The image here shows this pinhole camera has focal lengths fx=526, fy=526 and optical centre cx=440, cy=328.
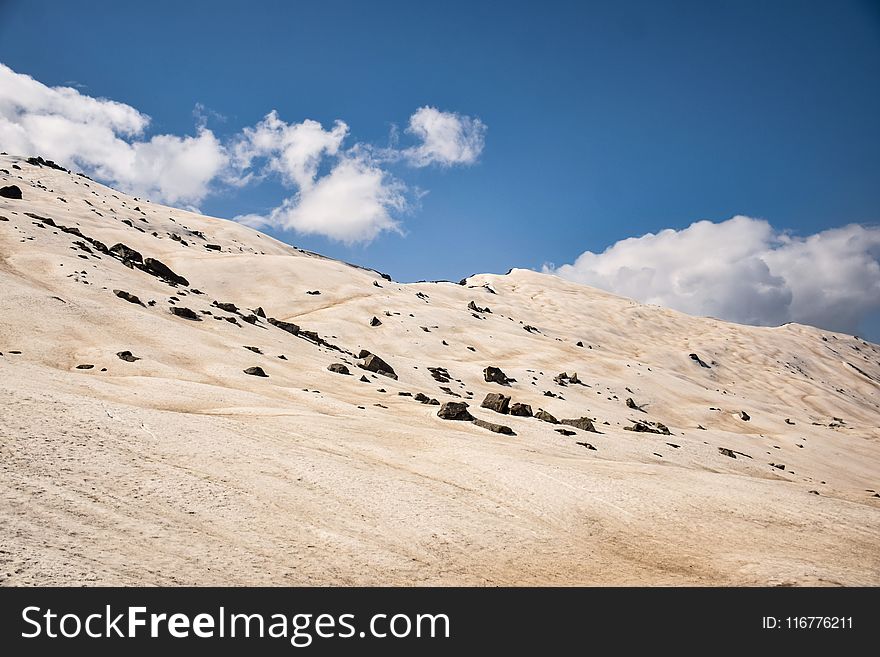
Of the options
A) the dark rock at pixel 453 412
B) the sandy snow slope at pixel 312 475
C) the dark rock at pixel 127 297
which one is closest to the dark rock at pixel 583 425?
the sandy snow slope at pixel 312 475

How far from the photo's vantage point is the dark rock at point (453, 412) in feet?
81.6

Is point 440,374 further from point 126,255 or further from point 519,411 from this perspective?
point 126,255

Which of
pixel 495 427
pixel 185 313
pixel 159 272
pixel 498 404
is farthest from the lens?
pixel 159 272

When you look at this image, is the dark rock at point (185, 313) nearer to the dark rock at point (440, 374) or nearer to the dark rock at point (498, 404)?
the dark rock at point (440, 374)

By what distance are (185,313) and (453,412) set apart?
2338 cm

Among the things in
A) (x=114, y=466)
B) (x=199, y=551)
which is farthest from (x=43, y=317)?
(x=199, y=551)

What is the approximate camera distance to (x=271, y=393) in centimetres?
2420

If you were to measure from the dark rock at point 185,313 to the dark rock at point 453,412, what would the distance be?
22.4m

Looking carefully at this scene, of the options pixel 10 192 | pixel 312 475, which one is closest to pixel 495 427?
pixel 312 475

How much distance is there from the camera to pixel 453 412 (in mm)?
24984

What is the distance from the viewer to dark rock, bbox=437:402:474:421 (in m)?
24.9

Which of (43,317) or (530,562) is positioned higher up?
(43,317)
